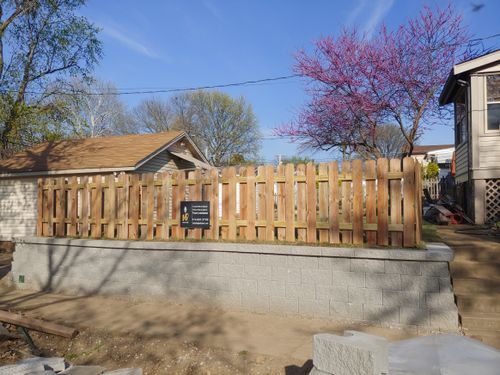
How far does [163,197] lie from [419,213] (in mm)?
4156

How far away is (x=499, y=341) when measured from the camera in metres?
4.64

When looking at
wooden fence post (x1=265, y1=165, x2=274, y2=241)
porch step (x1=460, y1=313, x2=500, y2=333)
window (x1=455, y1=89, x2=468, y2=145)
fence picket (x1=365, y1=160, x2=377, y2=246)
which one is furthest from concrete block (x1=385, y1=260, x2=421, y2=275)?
window (x1=455, y1=89, x2=468, y2=145)

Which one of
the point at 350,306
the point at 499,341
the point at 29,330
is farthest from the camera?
the point at 29,330

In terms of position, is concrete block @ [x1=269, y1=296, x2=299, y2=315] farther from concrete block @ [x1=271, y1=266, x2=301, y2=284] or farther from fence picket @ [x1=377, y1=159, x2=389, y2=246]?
fence picket @ [x1=377, y1=159, x2=389, y2=246]

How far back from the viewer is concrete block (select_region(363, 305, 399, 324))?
5.34 metres

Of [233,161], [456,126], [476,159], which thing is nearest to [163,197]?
[476,159]

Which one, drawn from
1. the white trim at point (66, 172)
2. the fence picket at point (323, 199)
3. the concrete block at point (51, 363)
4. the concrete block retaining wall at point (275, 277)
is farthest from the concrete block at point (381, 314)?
the white trim at point (66, 172)

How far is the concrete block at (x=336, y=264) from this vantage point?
561cm

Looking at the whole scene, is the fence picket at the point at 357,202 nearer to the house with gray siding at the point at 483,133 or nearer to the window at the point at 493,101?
the house with gray siding at the point at 483,133

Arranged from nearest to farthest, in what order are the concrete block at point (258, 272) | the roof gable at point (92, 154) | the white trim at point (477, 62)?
the concrete block at point (258, 272), the white trim at point (477, 62), the roof gable at point (92, 154)

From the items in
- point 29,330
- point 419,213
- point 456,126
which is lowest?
point 29,330

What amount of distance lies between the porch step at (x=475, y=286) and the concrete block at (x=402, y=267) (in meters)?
0.75

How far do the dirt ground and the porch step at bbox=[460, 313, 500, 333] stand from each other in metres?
0.61

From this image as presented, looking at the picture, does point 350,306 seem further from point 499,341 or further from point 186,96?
point 186,96
